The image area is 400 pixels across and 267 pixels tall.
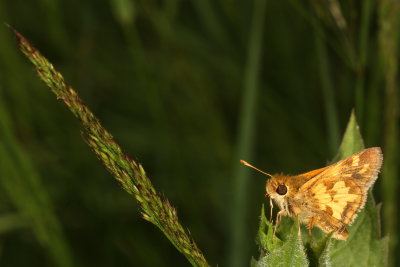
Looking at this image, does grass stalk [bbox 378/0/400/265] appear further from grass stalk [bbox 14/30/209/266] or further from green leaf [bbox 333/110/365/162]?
grass stalk [bbox 14/30/209/266]

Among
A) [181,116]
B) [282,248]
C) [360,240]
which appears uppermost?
[181,116]

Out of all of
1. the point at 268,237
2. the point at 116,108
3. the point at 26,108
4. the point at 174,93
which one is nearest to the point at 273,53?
the point at 174,93

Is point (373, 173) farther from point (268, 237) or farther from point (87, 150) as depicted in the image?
point (87, 150)

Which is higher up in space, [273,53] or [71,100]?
[273,53]

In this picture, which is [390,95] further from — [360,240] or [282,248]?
[282,248]

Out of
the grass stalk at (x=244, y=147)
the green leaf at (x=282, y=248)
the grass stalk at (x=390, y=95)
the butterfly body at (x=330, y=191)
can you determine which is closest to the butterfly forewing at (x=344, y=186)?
the butterfly body at (x=330, y=191)

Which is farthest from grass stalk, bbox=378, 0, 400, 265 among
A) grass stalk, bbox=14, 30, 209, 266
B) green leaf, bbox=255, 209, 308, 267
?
grass stalk, bbox=14, 30, 209, 266

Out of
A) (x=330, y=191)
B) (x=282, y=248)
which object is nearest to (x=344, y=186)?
(x=330, y=191)
